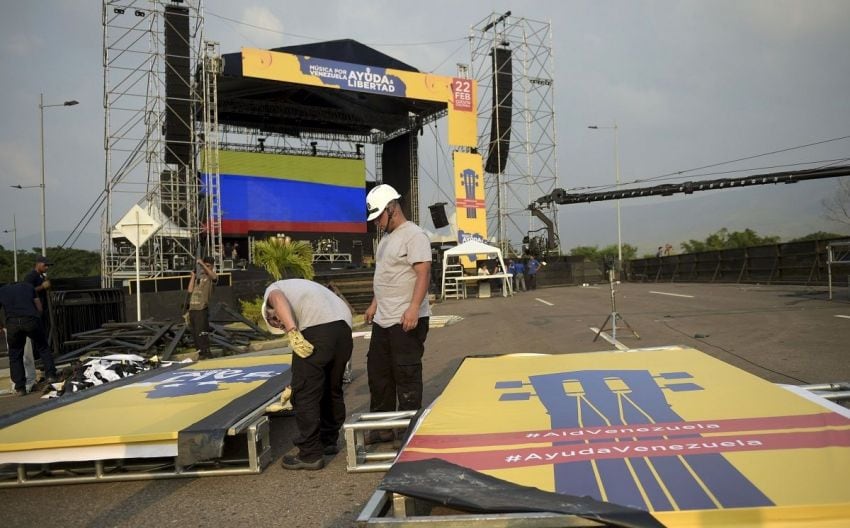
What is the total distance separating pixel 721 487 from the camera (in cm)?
258

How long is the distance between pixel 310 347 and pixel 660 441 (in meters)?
2.39

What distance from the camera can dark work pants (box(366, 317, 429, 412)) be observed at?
4.64m

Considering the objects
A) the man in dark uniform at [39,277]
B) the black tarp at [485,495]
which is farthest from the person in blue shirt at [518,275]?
the black tarp at [485,495]

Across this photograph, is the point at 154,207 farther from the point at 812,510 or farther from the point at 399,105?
the point at 812,510

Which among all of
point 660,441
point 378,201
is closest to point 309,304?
point 378,201

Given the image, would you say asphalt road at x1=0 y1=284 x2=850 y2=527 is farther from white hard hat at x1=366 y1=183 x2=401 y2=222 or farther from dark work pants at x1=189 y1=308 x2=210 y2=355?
dark work pants at x1=189 y1=308 x2=210 y2=355

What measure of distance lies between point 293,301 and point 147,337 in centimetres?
788

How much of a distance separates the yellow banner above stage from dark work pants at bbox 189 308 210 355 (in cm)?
2254

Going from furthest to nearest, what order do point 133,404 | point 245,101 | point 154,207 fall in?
point 245,101, point 154,207, point 133,404

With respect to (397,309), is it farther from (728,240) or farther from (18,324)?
(728,240)

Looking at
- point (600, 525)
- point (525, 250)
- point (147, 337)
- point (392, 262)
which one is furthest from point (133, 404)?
point (525, 250)

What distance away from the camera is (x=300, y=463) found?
14.5ft

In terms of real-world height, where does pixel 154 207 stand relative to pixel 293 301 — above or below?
A: above

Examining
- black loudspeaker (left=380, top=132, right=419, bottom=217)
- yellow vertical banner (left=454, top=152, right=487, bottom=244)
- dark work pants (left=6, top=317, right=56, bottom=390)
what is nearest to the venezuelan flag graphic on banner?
dark work pants (left=6, top=317, right=56, bottom=390)
